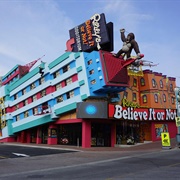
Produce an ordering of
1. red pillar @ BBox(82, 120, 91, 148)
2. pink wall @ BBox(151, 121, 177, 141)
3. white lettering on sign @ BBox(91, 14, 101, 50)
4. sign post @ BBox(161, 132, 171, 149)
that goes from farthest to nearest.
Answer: pink wall @ BBox(151, 121, 177, 141) → white lettering on sign @ BBox(91, 14, 101, 50) → red pillar @ BBox(82, 120, 91, 148) → sign post @ BBox(161, 132, 171, 149)

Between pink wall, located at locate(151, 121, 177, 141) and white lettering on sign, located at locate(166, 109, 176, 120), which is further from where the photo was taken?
white lettering on sign, located at locate(166, 109, 176, 120)

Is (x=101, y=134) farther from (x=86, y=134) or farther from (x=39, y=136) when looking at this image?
(x=39, y=136)

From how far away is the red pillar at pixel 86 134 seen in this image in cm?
3144

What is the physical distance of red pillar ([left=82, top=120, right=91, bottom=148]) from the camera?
Result: 31.4 metres

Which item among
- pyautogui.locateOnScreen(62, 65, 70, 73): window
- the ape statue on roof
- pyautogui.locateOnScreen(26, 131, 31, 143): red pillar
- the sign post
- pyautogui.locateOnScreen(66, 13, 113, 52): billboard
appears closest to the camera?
the sign post

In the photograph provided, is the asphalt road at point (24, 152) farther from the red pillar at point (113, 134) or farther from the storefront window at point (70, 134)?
the red pillar at point (113, 134)

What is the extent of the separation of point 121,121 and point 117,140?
8.57 ft

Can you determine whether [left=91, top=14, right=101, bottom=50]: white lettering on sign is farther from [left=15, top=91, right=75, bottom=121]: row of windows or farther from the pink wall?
the pink wall

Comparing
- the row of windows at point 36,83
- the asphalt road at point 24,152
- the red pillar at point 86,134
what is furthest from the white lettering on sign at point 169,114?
the asphalt road at point 24,152

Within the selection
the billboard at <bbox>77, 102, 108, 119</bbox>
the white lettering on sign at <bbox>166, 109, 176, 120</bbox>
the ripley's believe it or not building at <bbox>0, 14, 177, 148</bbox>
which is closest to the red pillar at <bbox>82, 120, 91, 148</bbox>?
the ripley's believe it or not building at <bbox>0, 14, 177, 148</bbox>

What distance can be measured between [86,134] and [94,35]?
1273cm

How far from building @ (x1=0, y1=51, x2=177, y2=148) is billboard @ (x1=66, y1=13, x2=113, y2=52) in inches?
76.0

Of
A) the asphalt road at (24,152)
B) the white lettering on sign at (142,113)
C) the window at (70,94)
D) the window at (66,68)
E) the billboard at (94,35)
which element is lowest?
the asphalt road at (24,152)

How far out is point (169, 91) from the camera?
43.2m
